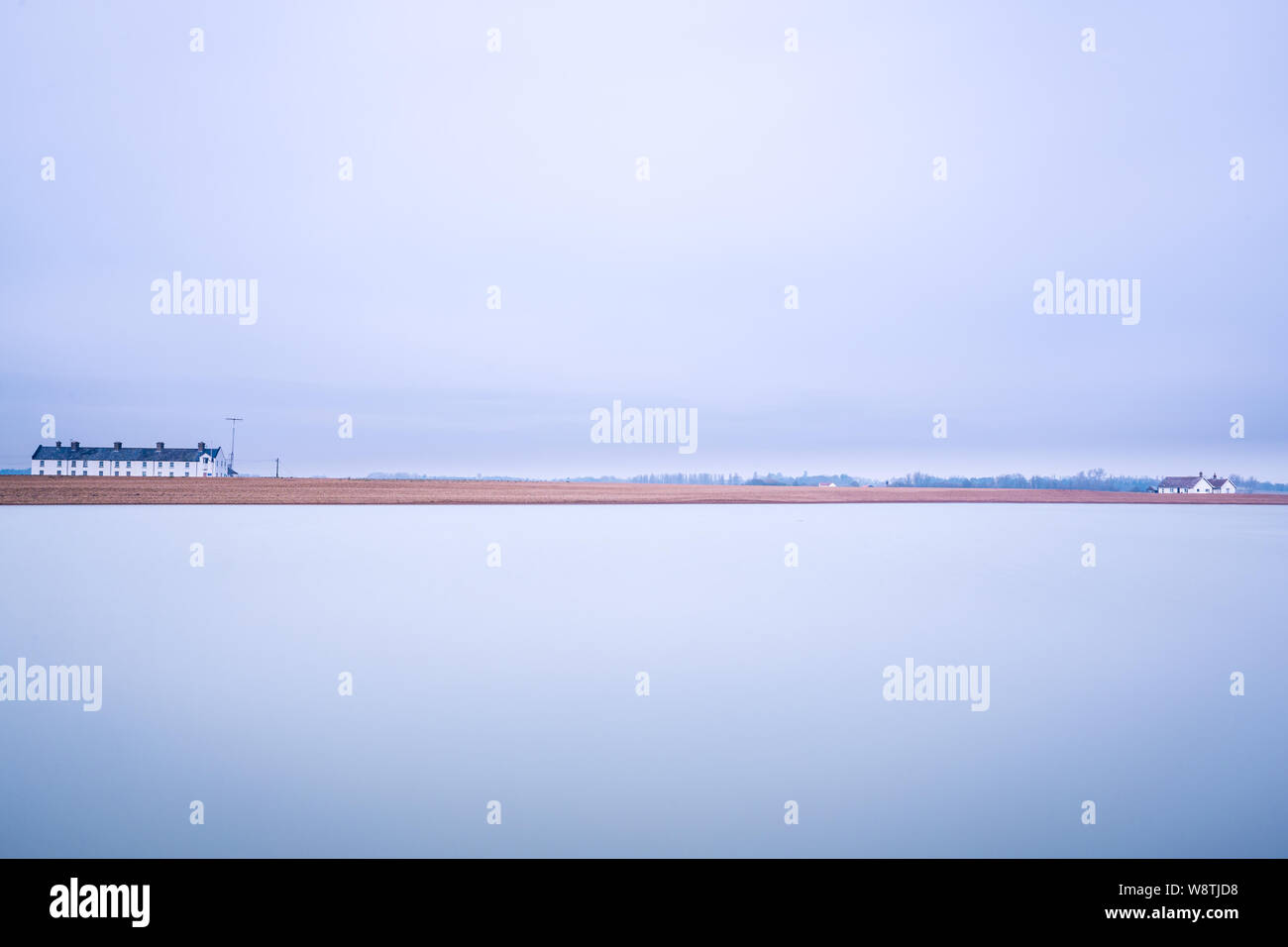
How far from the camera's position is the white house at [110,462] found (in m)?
58.3

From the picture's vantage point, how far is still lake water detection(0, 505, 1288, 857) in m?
4.23

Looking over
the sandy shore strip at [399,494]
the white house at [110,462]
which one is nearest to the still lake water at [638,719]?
the sandy shore strip at [399,494]

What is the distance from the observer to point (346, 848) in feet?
13.0

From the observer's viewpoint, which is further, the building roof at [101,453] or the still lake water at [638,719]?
the building roof at [101,453]

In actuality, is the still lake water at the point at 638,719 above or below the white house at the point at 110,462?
below

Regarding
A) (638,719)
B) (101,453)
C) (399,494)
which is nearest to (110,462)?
(101,453)

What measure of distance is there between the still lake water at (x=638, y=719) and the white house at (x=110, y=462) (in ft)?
181

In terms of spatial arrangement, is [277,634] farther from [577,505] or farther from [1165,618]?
[577,505]

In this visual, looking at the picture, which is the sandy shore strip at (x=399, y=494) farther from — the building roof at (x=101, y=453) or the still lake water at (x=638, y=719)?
the still lake water at (x=638, y=719)

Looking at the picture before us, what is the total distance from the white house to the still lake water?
55.2m

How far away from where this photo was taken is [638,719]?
595 centimetres

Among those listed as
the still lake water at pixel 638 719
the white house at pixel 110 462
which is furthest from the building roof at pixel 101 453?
the still lake water at pixel 638 719

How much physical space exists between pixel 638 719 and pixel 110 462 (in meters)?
68.4
